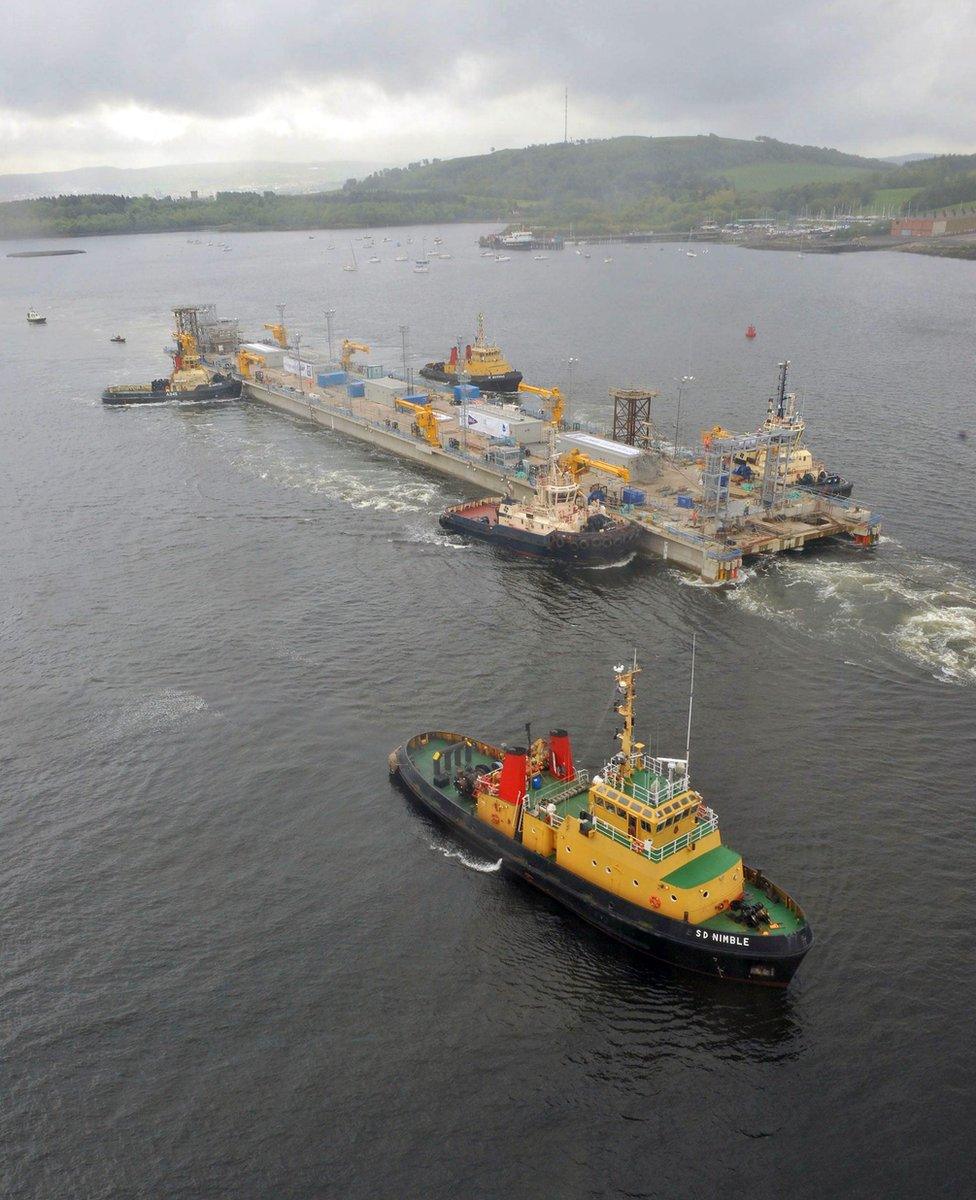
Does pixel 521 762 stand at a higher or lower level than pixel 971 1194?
higher

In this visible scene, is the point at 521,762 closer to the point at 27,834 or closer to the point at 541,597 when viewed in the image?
the point at 27,834

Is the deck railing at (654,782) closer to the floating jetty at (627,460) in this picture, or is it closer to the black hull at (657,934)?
the black hull at (657,934)

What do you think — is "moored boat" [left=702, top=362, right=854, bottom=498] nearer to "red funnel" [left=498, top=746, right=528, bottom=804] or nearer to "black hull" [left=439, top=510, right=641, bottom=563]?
"black hull" [left=439, top=510, right=641, bottom=563]

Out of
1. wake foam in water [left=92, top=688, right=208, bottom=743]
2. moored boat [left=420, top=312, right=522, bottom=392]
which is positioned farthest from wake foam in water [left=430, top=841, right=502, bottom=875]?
moored boat [left=420, top=312, right=522, bottom=392]

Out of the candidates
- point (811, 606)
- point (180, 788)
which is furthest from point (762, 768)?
point (180, 788)

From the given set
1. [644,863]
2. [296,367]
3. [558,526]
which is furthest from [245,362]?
[644,863]

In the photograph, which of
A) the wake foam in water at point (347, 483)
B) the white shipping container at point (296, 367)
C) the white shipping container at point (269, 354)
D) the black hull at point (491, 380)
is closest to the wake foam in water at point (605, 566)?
the wake foam in water at point (347, 483)

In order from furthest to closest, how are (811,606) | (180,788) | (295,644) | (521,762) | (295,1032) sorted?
(811,606) → (295,644) → (180,788) → (521,762) → (295,1032)
